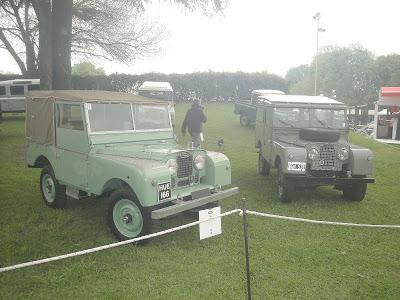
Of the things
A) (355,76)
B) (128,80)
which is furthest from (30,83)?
(355,76)

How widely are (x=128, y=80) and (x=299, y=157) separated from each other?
2554 centimetres

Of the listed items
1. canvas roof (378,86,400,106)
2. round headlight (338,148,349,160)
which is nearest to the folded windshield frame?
round headlight (338,148,349,160)

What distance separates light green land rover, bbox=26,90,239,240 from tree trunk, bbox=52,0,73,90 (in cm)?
664

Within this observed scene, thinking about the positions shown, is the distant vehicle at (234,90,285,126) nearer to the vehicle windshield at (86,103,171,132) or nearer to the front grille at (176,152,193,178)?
the vehicle windshield at (86,103,171,132)

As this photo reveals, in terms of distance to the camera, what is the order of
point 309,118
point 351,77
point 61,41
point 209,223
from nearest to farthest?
1. point 209,223
2. point 309,118
3. point 61,41
4. point 351,77

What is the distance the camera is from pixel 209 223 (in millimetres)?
4133

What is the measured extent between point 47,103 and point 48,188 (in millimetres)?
1585

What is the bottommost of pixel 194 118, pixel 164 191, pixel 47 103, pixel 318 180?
pixel 318 180

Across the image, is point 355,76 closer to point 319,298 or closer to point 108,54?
point 108,54

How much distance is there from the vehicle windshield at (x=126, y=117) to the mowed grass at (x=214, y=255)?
1604mm

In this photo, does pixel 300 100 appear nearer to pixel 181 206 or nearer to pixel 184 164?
pixel 184 164

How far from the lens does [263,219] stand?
256 inches

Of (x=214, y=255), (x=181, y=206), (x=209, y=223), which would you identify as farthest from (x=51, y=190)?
(x=209, y=223)

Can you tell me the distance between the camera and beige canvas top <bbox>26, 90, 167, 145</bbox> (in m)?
6.25
